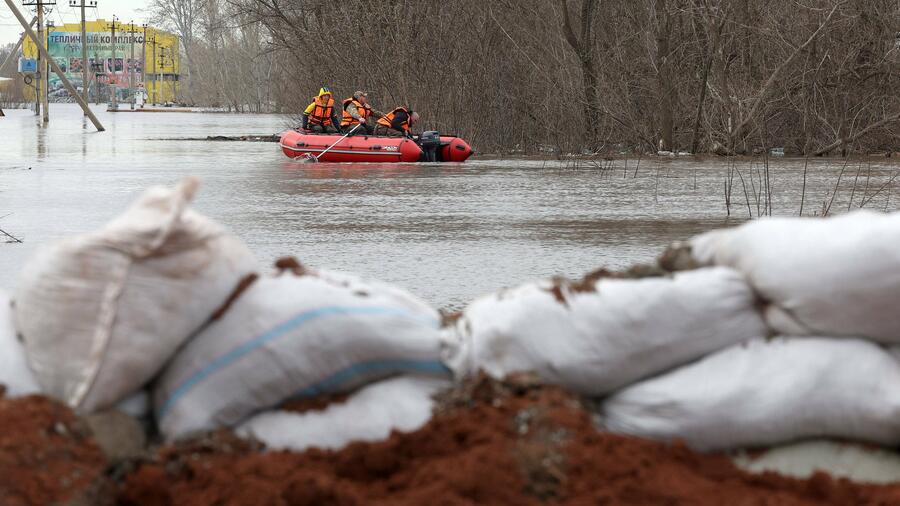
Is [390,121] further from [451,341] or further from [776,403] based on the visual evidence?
[776,403]

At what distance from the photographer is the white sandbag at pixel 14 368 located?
299 cm

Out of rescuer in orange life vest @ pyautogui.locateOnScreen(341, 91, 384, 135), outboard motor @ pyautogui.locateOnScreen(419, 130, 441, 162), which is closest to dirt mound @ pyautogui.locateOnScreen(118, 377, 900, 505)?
outboard motor @ pyautogui.locateOnScreen(419, 130, 441, 162)

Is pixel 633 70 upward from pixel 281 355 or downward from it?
upward

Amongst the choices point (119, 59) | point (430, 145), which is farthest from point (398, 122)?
point (119, 59)

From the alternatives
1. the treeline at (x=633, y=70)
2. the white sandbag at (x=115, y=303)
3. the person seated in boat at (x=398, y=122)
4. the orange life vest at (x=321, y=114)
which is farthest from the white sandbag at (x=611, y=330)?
the treeline at (x=633, y=70)

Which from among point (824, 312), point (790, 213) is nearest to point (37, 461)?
point (824, 312)

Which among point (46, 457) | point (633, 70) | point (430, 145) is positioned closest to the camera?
point (46, 457)

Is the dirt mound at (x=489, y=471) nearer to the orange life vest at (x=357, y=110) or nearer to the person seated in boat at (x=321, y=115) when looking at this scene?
the orange life vest at (x=357, y=110)

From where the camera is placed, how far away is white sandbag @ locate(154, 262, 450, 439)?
9.96 ft

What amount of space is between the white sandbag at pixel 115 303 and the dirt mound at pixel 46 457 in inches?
5.6

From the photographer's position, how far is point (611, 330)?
3082 mm

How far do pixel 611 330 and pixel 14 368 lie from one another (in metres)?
1.42

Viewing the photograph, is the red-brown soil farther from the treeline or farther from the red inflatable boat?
the treeline

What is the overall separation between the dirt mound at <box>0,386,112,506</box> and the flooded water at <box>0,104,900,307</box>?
4.44 m
